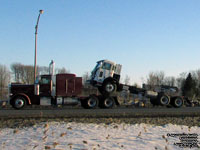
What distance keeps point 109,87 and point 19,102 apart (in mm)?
7209

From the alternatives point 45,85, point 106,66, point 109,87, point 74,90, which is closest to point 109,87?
point 109,87

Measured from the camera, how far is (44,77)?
63.5ft

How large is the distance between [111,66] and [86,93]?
10.2 ft

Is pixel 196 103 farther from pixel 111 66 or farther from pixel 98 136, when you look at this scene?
pixel 98 136

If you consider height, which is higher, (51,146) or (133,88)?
(133,88)

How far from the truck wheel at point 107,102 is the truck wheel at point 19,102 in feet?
20.0

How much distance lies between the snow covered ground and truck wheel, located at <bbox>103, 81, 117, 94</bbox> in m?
10.4

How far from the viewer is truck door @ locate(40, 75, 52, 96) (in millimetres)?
19266

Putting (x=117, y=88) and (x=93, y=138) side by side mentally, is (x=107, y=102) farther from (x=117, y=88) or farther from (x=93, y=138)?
(x=93, y=138)

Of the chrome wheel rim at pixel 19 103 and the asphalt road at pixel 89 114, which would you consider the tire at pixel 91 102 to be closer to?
the asphalt road at pixel 89 114

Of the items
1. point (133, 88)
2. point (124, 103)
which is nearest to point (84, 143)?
point (133, 88)

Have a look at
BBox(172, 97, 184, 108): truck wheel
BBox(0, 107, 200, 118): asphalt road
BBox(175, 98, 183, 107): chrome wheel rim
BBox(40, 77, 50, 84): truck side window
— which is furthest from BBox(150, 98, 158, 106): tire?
BBox(40, 77, 50, 84): truck side window

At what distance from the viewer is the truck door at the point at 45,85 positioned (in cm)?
1927

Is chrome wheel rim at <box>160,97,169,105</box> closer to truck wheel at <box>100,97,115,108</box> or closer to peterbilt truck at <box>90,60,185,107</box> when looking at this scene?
peterbilt truck at <box>90,60,185,107</box>
